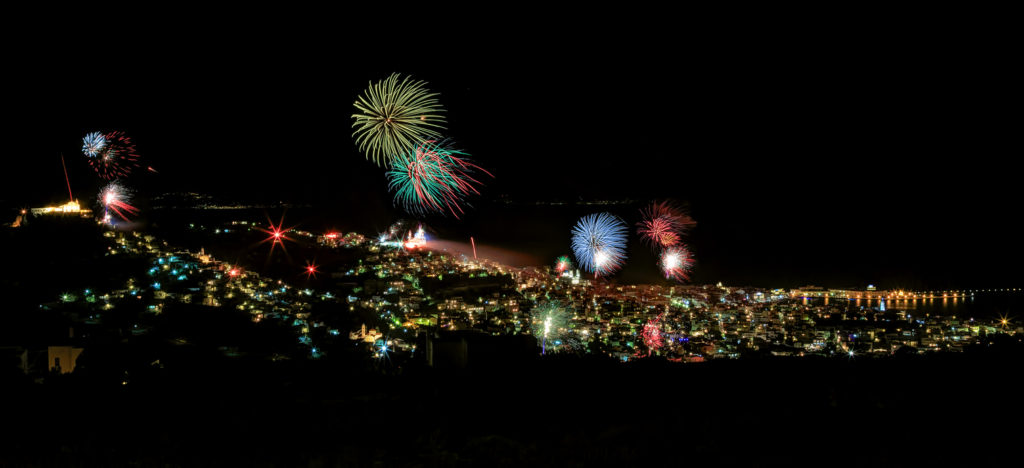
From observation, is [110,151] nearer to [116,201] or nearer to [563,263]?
[116,201]

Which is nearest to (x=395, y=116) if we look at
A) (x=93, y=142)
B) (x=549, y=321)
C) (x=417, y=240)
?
(x=549, y=321)

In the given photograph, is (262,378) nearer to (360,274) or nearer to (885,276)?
(360,274)

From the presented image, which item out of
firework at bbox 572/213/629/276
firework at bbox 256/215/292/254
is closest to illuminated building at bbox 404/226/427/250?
firework at bbox 256/215/292/254

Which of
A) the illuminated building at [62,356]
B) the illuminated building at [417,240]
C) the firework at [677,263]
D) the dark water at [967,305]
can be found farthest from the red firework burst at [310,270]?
the firework at [677,263]

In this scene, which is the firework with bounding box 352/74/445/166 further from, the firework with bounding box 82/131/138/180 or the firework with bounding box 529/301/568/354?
the firework with bounding box 82/131/138/180

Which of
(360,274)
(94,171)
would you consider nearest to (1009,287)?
(360,274)

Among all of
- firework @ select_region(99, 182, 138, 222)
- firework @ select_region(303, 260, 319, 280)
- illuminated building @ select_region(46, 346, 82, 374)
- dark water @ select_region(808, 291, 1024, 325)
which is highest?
firework @ select_region(99, 182, 138, 222)
